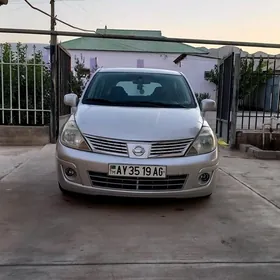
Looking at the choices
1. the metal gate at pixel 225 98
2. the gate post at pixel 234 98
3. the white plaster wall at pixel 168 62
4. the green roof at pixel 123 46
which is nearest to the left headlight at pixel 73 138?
the gate post at pixel 234 98

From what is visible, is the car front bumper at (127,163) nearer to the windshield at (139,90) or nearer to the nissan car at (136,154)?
the nissan car at (136,154)

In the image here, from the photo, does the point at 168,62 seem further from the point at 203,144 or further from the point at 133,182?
the point at 133,182

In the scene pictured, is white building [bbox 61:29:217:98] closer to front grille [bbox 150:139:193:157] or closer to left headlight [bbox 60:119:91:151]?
→ left headlight [bbox 60:119:91:151]

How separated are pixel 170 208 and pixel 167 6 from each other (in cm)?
1321

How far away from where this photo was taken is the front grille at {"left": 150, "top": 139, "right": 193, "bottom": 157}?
3844 millimetres

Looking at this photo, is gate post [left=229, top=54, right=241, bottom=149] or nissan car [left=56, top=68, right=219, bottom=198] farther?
gate post [left=229, top=54, right=241, bottom=149]

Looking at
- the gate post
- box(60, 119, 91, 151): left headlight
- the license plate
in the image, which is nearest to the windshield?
box(60, 119, 91, 151): left headlight

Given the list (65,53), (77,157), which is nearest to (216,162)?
(77,157)

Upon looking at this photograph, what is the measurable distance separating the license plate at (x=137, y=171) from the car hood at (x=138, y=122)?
28 centimetres

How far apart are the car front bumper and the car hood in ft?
0.77

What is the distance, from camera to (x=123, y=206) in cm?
410

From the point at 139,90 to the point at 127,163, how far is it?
1.57 m

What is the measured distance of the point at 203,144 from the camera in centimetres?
406

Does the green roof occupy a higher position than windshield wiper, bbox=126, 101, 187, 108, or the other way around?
the green roof
